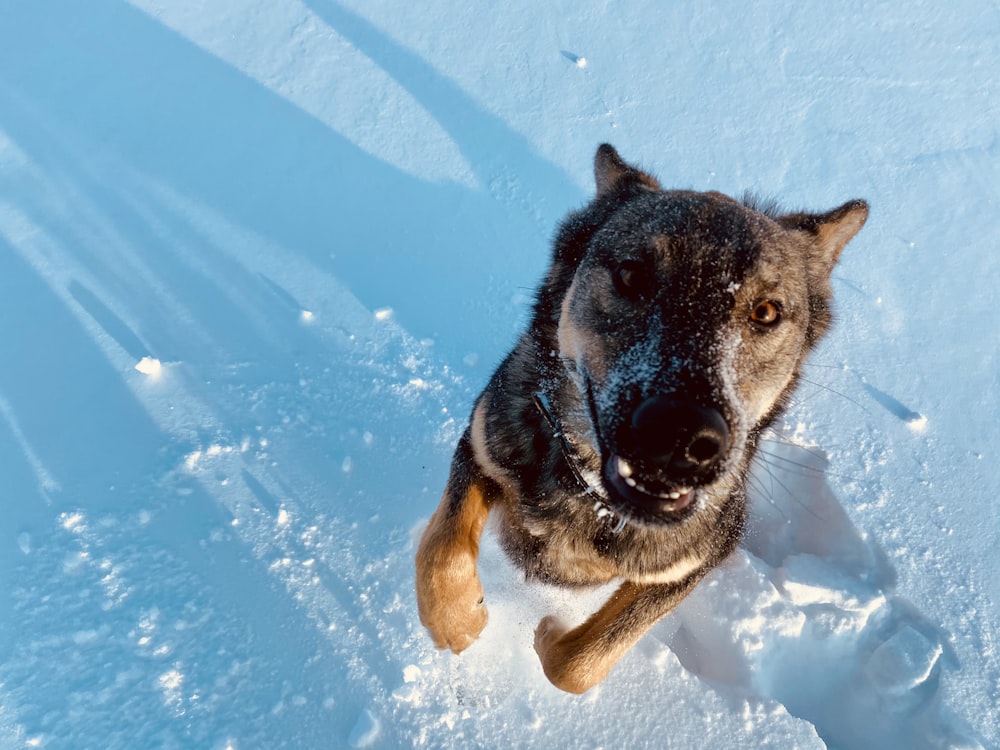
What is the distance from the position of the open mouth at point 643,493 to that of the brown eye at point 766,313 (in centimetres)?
74

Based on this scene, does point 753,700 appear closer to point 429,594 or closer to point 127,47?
point 429,594

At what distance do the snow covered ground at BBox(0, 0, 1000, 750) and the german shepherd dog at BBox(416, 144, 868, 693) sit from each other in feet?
2.59

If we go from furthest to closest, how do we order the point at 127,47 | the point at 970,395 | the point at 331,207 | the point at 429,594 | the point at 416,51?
the point at 416,51 → the point at 127,47 → the point at 331,207 → the point at 970,395 → the point at 429,594

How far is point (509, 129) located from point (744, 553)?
400 cm

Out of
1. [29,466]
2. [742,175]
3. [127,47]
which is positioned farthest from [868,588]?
[127,47]

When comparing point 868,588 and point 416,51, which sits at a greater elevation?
point 416,51

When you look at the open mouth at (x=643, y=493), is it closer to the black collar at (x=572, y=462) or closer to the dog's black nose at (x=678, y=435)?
the dog's black nose at (x=678, y=435)

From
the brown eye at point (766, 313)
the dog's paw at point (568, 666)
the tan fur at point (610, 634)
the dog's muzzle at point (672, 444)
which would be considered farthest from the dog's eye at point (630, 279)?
the dog's paw at point (568, 666)

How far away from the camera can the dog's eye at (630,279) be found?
2.30 m

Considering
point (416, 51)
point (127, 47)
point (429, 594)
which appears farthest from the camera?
point (416, 51)

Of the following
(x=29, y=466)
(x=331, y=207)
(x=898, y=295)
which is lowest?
(x=29, y=466)

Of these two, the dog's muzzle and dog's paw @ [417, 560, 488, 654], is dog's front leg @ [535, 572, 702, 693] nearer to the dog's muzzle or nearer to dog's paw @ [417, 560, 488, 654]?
dog's paw @ [417, 560, 488, 654]

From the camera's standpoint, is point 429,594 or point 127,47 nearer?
point 429,594

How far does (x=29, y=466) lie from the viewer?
3.65 meters
